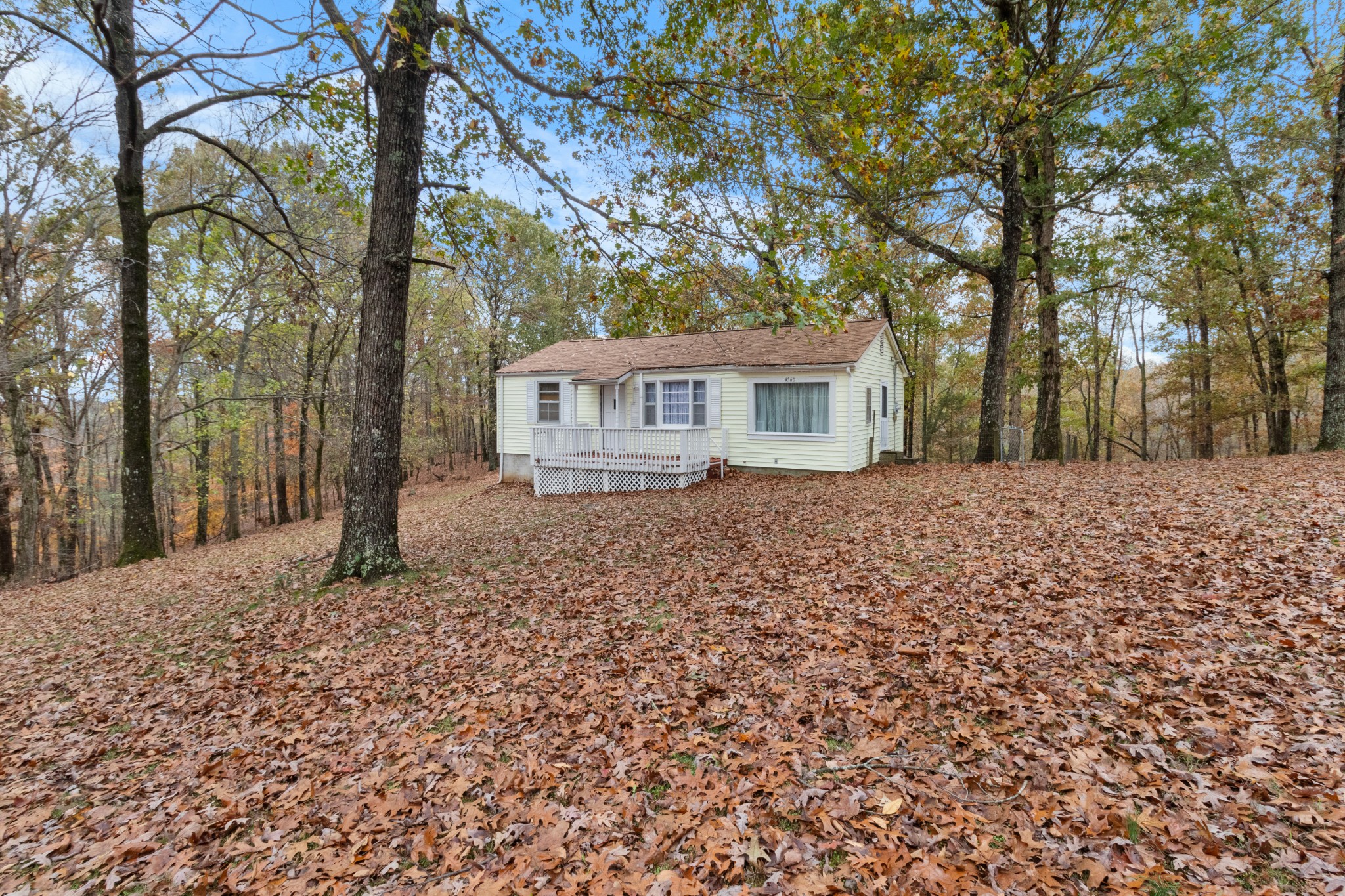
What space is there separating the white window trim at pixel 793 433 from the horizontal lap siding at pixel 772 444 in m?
0.04

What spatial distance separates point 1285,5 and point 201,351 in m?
27.3

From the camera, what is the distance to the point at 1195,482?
8852 millimetres

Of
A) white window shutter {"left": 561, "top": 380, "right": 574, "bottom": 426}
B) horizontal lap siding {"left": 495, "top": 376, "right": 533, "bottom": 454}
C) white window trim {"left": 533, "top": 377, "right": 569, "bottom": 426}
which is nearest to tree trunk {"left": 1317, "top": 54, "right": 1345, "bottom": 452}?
white window shutter {"left": 561, "top": 380, "right": 574, "bottom": 426}

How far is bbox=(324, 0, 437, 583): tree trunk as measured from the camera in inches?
263

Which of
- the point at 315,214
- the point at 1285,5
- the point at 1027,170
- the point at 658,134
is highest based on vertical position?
the point at 1285,5

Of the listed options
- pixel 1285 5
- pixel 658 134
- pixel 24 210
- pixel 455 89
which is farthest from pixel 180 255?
pixel 1285 5

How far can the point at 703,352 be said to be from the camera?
1678cm

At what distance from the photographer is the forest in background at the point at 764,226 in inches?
246

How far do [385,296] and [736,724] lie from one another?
633cm

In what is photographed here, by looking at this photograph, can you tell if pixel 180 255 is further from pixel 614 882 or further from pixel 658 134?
pixel 614 882

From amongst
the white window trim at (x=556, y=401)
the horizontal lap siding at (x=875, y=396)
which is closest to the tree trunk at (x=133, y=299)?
the white window trim at (x=556, y=401)

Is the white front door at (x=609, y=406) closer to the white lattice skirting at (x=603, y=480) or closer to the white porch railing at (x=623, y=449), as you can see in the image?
the white porch railing at (x=623, y=449)

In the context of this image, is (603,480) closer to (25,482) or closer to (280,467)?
(25,482)

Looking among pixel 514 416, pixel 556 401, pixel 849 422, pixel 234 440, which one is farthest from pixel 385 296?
pixel 234 440
